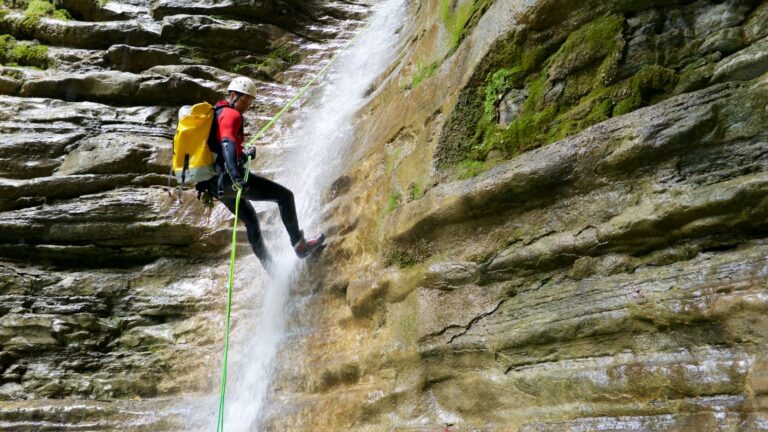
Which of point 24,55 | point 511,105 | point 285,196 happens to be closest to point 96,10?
point 24,55

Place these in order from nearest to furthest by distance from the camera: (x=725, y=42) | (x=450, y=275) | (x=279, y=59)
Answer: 1. (x=725, y=42)
2. (x=450, y=275)
3. (x=279, y=59)

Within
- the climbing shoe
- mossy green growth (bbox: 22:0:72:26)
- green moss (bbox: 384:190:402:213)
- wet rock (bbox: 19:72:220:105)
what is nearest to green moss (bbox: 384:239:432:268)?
green moss (bbox: 384:190:402:213)

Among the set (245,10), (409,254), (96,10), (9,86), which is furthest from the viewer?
(245,10)

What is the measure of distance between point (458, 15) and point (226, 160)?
3919 mm

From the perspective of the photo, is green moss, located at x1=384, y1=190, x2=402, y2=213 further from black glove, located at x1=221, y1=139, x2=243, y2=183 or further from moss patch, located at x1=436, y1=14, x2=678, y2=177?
black glove, located at x1=221, y1=139, x2=243, y2=183

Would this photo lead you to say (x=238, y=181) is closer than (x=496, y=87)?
No

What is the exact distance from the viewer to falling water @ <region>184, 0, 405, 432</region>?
786 centimetres

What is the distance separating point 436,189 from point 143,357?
596cm

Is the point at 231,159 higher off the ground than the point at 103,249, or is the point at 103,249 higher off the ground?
the point at 231,159

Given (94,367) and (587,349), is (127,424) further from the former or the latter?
(587,349)

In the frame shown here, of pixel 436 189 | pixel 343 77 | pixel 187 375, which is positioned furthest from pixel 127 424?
pixel 343 77

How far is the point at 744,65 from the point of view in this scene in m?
4.54

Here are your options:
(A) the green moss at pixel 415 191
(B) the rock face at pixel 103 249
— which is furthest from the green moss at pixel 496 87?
(B) the rock face at pixel 103 249

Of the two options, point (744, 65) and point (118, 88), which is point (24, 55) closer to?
point (118, 88)
